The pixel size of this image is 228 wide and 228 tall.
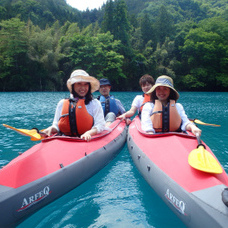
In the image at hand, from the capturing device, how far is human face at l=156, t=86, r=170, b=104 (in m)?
3.04

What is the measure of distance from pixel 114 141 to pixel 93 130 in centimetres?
71

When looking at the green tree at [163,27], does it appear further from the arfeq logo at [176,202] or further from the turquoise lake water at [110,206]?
the arfeq logo at [176,202]

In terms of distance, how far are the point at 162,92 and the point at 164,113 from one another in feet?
1.10

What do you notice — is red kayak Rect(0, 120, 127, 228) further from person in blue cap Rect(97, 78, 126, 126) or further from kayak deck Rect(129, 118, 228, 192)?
person in blue cap Rect(97, 78, 126, 126)

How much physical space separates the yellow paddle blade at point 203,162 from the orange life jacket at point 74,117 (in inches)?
58.5

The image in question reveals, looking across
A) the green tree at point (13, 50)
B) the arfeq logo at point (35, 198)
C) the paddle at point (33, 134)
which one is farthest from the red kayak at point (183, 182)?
the green tree at point (13, 50)

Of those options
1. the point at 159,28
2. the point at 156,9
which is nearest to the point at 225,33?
the point at 159,28

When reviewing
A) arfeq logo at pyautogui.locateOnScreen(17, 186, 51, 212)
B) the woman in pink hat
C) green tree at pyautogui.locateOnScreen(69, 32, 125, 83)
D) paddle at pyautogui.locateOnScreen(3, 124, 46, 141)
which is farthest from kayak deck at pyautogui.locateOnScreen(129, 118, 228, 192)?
green tree at pyautogui.locateOnScreen(69, 32, 125, 83)

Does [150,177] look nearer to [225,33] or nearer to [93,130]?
[93,130]

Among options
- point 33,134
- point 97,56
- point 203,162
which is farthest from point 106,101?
point 97,56

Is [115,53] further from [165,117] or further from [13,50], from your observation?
[165,117]

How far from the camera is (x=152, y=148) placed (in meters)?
2.53

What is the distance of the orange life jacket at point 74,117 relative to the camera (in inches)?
111

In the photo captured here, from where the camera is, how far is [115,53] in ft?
81.4
